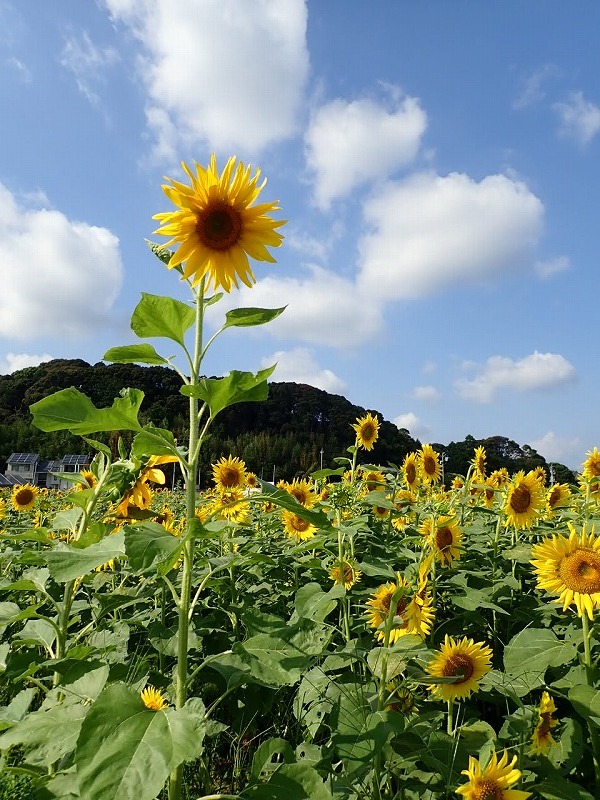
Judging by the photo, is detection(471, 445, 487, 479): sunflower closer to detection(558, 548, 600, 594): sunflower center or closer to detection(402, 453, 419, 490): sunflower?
detection(402, 453, 419, 490): sunflower

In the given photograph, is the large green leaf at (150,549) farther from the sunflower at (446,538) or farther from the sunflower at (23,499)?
the sunflower at (23,499)

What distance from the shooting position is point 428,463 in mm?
5559

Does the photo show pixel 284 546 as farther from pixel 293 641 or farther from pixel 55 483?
pixel 55 483

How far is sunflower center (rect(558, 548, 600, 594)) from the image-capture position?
7.50 feet

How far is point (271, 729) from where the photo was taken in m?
2.91

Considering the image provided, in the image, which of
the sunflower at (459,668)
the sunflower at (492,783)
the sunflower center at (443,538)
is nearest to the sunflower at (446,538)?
the sunflower center at (443,538)

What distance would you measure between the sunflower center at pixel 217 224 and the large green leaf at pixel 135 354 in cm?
51

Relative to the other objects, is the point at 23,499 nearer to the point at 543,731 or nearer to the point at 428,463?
the point at 428,463

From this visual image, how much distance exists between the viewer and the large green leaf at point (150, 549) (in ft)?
4.45

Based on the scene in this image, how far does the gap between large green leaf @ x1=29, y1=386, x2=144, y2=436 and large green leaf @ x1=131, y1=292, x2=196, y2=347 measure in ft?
0.76

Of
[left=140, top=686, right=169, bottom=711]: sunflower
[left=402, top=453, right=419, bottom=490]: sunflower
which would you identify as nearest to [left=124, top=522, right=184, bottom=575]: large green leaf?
[left=140, top=686, right=169, bottom=711]: sunflower

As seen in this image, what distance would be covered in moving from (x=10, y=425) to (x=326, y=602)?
2046 inches

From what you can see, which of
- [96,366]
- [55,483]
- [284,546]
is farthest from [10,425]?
[284,546]

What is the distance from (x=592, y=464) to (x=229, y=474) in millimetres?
3312
